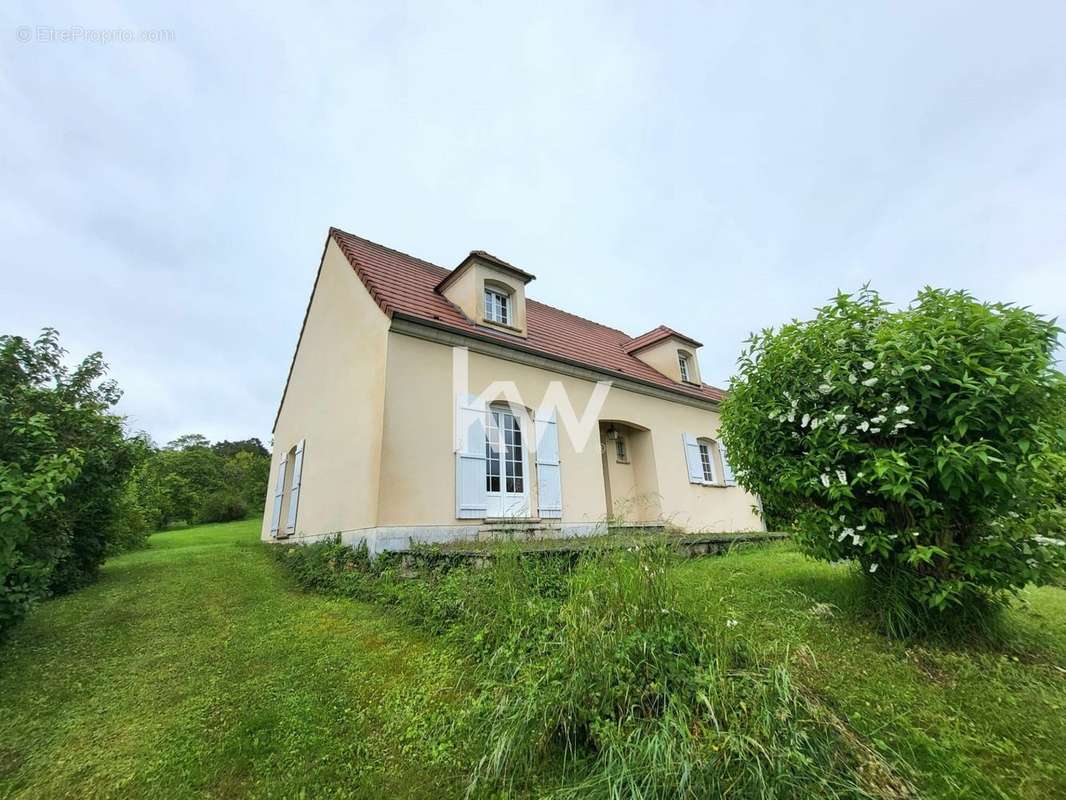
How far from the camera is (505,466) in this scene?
755cm

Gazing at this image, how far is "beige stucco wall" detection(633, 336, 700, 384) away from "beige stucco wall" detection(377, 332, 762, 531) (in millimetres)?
1248

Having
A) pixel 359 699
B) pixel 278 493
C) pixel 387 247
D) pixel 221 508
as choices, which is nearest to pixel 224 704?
pixel 359 699

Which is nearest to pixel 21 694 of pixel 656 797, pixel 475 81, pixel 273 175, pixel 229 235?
pixel 656 797

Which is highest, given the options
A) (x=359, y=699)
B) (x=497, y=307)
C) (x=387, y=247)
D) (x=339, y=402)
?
(x=387, y=247)

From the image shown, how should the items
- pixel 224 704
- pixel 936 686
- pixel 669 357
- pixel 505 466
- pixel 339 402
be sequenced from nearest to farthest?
1. pixel 936 686
2. pixel 224 704
3. pixel 505 466
4. pixel 339 402
5. pixel 669 357

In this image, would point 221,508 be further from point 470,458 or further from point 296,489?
point 470,458

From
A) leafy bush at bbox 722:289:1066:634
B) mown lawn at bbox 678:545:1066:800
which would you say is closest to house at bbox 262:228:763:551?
mown lawn at bbox 678:545:1066:800

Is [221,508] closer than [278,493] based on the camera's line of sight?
No

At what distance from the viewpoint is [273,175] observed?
8.09m

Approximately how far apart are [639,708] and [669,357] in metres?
11.1

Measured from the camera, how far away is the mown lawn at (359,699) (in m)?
1.89

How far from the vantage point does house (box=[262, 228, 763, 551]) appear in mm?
6555

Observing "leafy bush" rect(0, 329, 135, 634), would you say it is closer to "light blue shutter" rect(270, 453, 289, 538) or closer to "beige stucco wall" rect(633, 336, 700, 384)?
"light blue shutter" rect(270, 453, 289, 538)

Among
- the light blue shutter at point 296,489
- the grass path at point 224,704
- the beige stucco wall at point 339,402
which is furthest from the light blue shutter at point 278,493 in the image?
the grass path at point 224,704
